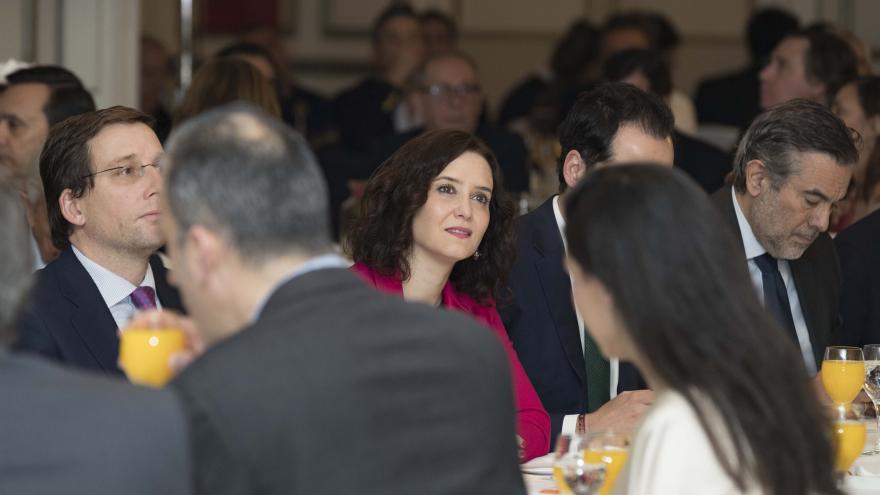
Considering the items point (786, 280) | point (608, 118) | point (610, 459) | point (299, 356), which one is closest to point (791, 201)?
point (786, 280)

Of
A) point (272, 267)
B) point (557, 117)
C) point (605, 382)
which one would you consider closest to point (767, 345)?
point (272, 267)

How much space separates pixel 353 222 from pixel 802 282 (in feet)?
4.28

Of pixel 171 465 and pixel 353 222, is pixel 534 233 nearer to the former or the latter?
pixel 353 222

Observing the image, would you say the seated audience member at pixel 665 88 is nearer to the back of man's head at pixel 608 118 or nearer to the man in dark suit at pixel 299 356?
the back of man's head at pixel 608 118

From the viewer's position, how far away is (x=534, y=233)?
373 centimetres

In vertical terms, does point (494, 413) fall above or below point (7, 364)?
below

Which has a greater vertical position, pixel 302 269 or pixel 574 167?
pixel 302 269

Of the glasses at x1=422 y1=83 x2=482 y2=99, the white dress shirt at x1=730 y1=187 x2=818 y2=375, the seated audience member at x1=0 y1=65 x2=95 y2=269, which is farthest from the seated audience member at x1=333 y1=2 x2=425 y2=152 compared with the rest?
the white dress shirt at x1=730 y1=187 x2=818 y2=375

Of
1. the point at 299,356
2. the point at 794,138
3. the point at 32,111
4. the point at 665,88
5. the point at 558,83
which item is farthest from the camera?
the point at 558,83

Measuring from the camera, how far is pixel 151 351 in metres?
2.14

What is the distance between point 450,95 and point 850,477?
142 inches

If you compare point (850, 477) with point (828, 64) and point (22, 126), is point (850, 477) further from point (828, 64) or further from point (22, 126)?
point (828, 64)

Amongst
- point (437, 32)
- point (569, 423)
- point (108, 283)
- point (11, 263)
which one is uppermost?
point (11, 263)

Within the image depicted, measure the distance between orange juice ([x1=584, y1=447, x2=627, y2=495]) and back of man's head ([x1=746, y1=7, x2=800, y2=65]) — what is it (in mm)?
5286
